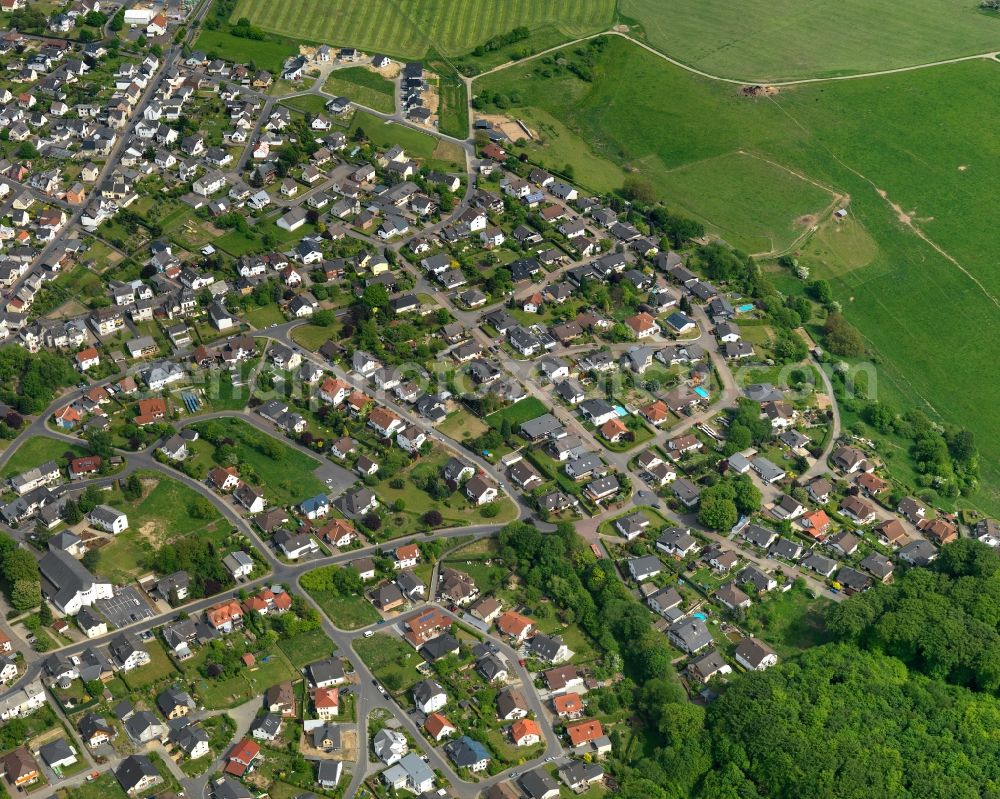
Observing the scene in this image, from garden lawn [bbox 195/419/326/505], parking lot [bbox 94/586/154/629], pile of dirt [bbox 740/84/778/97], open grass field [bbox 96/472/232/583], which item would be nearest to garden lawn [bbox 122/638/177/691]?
parking lot [bbox 94/586/154/629]

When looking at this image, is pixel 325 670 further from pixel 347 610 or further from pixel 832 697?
pixel 832 697

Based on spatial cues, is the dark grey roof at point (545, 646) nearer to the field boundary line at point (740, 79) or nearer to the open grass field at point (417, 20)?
the field boundary line at point (740, 79)

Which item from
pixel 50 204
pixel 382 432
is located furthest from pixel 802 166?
pixel 50 204

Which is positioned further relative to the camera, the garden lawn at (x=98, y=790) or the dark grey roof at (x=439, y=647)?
the dark grey roof at (x=439, y=647)

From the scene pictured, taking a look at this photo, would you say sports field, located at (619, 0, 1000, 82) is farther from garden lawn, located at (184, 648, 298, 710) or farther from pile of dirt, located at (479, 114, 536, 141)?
garden lawn, located at (184, 648, 298, 710)

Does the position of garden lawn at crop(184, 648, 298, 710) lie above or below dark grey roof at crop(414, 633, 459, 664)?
below

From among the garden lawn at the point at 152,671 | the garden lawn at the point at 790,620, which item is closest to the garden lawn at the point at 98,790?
the garden lawn at the point at 152,671
